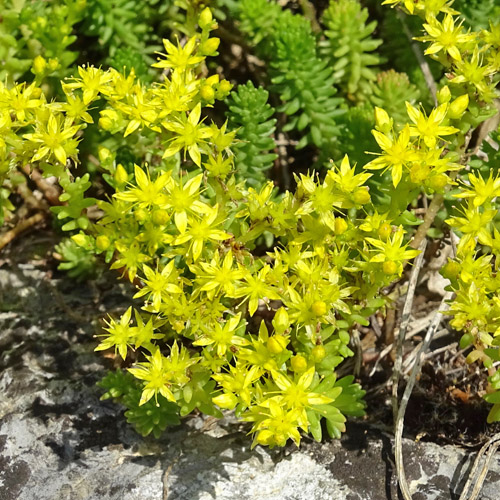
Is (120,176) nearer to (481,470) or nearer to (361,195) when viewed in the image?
(361,195)

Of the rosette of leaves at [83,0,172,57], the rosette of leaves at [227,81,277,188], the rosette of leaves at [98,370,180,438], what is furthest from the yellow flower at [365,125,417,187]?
the rosette of leaves at [83,0,172,57]

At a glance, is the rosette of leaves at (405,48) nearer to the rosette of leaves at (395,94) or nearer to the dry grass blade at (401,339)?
the rosette of leaves at (395,94)

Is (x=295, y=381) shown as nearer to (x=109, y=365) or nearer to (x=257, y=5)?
(x=109, y=365)

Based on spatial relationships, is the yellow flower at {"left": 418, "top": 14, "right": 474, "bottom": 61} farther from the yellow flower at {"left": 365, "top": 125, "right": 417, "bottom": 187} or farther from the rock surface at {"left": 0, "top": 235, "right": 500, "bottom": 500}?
the rock surface at {"left": 0, "top": 235, "right": 500, "bottom": 500}

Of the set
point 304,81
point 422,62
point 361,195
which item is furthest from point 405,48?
point 361,195

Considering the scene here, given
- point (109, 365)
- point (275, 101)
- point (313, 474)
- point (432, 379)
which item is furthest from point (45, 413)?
point (275, 101)
